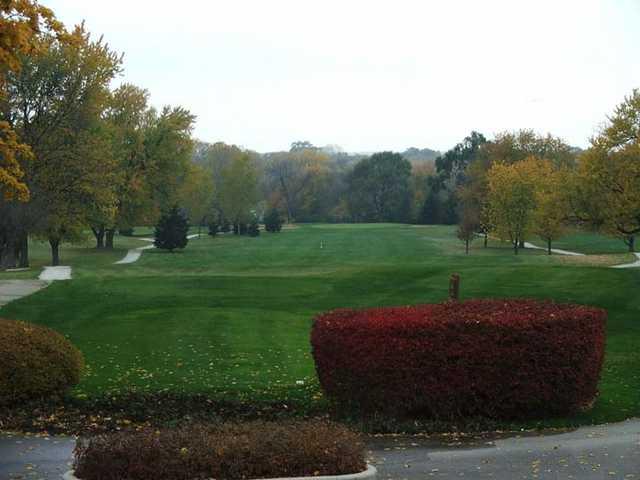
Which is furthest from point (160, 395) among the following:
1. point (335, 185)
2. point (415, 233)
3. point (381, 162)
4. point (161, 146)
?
point (335, 185)

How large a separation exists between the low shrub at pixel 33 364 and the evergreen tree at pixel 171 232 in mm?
54540

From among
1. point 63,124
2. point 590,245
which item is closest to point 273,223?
point 590,245

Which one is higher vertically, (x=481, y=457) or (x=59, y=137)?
(x=59, y=137)

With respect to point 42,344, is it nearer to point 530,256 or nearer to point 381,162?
point 530,256

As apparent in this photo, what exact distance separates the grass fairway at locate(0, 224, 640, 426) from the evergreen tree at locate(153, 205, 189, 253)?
1087cm

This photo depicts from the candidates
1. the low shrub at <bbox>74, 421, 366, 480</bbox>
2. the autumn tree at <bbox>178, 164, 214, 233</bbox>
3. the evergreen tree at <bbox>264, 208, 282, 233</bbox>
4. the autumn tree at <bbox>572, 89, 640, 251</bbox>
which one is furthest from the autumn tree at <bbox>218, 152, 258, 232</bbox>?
the low shrub at <bbox>74, 421, 366, 480</bbox>

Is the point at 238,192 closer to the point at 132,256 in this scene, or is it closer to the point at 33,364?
the point at 132,256

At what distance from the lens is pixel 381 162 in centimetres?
13888

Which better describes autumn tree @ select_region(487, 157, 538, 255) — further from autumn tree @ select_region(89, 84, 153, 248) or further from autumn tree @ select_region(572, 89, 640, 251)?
autumn tree @ select_region(572, 89, 640, 251)

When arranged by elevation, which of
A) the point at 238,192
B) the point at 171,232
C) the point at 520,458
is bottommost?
the point at 520,458

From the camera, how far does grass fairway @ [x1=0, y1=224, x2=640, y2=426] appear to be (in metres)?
16.0

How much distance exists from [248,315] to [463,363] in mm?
13924

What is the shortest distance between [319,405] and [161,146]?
5712 cm

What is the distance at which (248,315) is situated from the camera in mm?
25969
